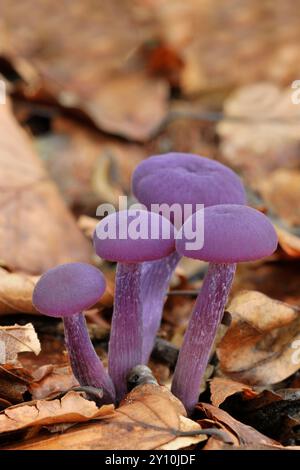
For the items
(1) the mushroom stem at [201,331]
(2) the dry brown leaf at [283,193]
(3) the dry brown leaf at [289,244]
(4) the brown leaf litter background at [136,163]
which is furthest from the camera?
(2) the dry brown leaf at [283,193]

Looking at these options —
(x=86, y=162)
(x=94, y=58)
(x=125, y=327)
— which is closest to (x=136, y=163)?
(x=86, y=162)

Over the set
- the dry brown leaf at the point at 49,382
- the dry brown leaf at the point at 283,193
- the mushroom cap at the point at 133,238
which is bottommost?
the dry brown leaf at the point at 283,193

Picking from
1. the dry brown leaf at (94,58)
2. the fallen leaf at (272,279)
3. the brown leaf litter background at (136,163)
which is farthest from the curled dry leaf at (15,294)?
the dry brown leaf at (94,58)

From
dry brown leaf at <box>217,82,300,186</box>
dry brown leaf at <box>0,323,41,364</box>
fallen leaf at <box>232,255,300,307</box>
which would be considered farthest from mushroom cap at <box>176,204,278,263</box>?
dry brown leaf at <box>217,82,300,186</box>

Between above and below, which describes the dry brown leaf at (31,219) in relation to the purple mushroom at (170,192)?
below

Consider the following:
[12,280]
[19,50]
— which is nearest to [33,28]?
[19,50]

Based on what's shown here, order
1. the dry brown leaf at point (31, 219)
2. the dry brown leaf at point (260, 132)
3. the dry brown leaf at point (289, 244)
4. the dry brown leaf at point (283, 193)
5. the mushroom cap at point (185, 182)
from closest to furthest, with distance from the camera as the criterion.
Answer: the mushroom cap at point (185, 182) < the dry brown leaf at point (289, 244) < the dry brown leaf at point (31, 219) < the dry brown leaf at point (283, 193) < the dry brown leaf at point (260, 132)

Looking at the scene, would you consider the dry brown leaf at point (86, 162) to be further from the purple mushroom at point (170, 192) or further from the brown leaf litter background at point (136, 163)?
the purple mushroom at point (170, 192)
